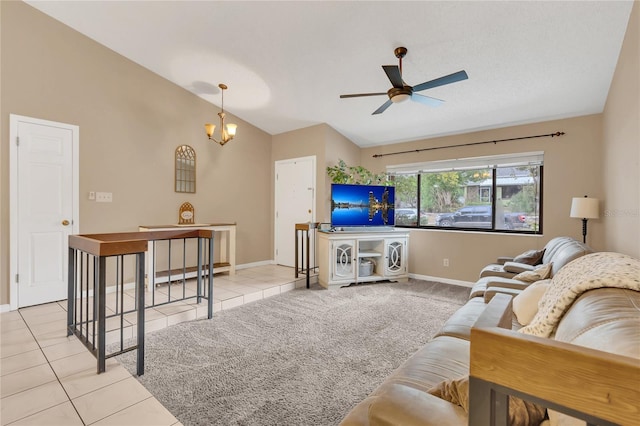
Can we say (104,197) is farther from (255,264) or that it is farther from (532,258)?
(532,258)

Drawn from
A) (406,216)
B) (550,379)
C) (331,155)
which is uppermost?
(331,155)

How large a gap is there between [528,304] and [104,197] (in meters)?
4.54

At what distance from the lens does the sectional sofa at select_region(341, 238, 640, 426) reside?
1.67ft

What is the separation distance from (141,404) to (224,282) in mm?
2622

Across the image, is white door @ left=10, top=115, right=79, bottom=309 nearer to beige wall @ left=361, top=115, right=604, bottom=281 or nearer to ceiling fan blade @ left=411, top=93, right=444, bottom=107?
ceiling fan blade @ left=411, top=93, right=444, bottom=107

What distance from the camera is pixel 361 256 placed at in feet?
15.0

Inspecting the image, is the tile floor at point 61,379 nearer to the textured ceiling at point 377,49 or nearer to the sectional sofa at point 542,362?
the sectional sofa at point 542,362

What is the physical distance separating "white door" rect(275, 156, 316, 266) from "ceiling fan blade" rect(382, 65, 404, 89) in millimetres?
2527

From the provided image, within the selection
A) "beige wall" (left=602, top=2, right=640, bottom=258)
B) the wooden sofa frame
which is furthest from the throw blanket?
"beige wall" (left=602, top=2, right=640, bottom=258)

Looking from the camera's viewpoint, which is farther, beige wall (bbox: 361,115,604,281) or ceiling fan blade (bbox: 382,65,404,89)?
beige wall (bbox: 361,115,604,281)

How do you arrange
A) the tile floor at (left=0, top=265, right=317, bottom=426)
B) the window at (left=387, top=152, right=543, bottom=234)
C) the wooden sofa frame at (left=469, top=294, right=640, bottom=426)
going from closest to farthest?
the wooden sofa frame at (left=469, top=294, right=640, bottom=426) → the tile floor at (left=0, top=265, right=317, bottom=426) → the window at (left=387, top=152, right=543, bottom=234)

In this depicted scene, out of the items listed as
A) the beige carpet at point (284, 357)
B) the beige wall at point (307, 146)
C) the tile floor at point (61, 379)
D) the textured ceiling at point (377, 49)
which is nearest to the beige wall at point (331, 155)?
the beige wall at point (307, 146)

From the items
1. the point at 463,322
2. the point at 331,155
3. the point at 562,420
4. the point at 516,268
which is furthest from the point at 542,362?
the point at 331,155

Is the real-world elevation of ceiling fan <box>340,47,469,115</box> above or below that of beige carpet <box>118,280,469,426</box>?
above
